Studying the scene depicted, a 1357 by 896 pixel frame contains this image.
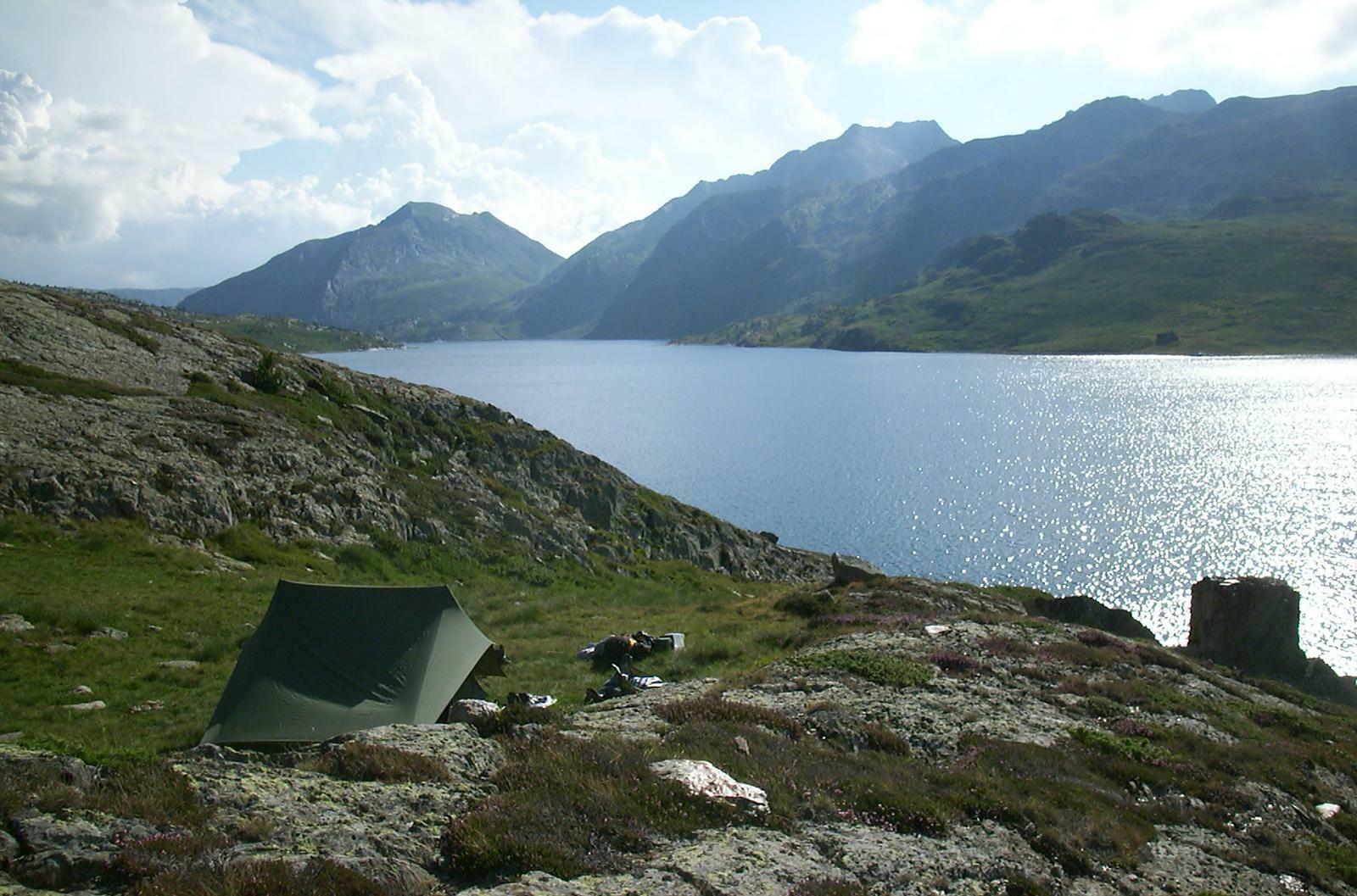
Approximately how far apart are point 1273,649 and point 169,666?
37938 mm

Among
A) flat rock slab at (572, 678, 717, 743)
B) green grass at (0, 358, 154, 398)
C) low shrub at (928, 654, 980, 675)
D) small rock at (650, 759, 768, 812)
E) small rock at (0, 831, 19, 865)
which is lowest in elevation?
low shrub at (928, 654, 980, 675)

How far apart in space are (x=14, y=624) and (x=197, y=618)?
4.30 m

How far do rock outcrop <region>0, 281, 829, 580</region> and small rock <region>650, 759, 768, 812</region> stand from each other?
25.4 metres

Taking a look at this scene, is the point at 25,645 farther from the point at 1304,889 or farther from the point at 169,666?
the point at 1304,889

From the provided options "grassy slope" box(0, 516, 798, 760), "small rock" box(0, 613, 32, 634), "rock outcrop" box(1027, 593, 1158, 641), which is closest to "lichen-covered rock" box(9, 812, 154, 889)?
"grassy slope" box(0, 516, 798, 760)

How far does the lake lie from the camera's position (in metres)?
62.5

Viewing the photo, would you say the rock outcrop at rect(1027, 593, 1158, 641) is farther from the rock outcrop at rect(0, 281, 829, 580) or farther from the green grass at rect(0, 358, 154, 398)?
the green grass at rect(0, 358, 154, 398)

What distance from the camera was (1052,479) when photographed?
90188 mm

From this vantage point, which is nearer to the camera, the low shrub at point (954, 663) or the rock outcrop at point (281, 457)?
the low shrub at point (954, 663)

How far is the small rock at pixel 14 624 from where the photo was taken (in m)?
20.0

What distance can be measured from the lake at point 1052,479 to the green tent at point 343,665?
4742 cm

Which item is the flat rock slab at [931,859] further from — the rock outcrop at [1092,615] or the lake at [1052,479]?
the lake at [1052,479]

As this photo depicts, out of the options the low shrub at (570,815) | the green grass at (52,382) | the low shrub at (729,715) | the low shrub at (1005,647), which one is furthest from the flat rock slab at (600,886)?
the green grass at (52,382)

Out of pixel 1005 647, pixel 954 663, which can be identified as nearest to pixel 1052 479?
pixel 1005 647
